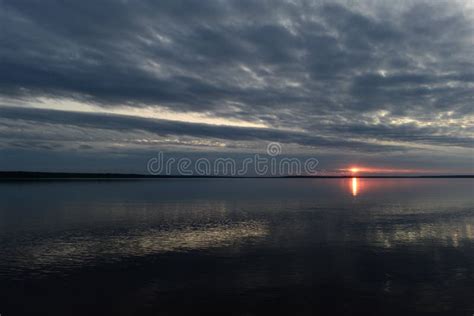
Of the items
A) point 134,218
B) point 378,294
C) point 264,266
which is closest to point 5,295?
point 264,266

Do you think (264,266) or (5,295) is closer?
(5,295)

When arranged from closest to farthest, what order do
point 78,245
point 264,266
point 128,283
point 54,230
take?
point 128,283 → point 264,266 → point 78,245 → point 54,230

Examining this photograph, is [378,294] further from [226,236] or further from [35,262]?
[35,262]

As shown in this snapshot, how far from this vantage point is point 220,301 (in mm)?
22297

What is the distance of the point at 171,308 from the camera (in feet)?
69.8

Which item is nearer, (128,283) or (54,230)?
(128,283)

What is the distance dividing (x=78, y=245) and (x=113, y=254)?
5.35 meters

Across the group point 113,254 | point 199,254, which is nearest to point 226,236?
point 199,254

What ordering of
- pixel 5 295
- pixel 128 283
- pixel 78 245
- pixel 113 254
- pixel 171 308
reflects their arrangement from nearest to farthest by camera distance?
pixel 171 308 < pixel 5 295 < pixel 128 283 < pixel 113 254 < pixel 78 245

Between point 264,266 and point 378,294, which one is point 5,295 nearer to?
point 264,266

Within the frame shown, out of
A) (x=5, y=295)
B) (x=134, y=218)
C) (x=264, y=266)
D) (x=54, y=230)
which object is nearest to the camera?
(x=5, y=295)

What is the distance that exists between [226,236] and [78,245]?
49.7 feet

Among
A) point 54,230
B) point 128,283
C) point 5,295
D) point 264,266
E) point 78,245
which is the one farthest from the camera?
point 54,230

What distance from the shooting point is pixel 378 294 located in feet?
78.1
